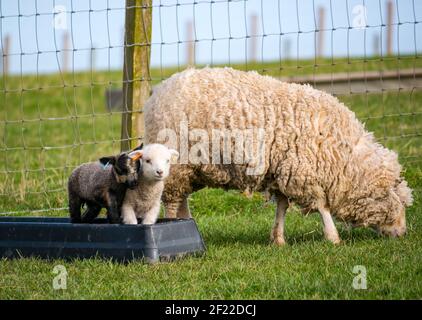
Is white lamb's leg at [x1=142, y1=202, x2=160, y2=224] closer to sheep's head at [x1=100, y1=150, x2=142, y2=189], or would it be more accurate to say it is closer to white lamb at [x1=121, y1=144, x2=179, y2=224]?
white lamb at [x1=121, y1=144, x2=179, y2=224]

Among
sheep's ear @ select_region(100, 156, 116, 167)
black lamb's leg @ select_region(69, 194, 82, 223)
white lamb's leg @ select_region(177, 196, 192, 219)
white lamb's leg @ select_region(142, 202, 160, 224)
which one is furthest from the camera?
white lamb's leg @ select_region(177, 196, 192, 219)

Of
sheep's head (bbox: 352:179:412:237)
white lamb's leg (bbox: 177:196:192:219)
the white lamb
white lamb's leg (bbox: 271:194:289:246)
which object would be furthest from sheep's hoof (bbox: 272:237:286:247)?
the white lamb

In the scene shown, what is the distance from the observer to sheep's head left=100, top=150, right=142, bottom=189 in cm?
554

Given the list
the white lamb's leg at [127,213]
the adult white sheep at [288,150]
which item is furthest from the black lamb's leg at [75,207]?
the adult white sheep at [288,150]

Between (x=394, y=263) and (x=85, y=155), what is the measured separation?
665cm

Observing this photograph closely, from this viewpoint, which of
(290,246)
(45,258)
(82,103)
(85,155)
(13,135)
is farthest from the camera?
(82,103)

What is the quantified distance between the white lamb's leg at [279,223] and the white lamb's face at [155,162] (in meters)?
1.27

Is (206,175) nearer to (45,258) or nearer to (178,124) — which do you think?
(178,124)

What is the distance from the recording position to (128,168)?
18.2 feet

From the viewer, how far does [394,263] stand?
17.7 feet

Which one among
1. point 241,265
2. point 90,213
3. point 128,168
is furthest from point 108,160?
point 241,265

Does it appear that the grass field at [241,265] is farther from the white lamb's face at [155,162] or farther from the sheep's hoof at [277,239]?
the white lamb's face at [155,162]

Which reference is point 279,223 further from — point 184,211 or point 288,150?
point 184,211
